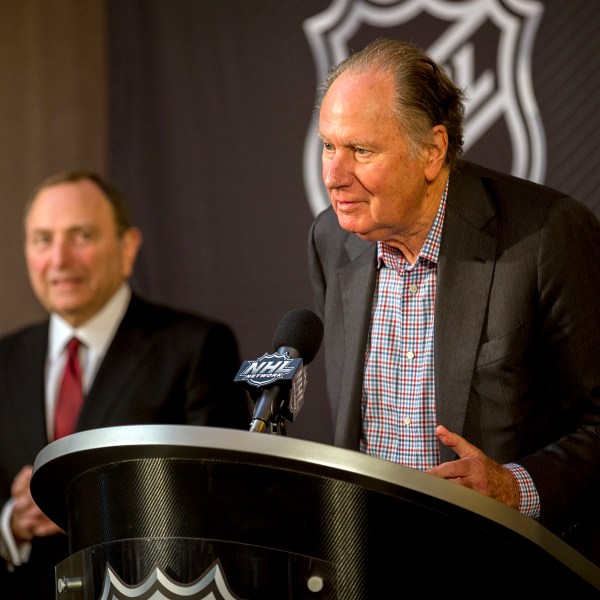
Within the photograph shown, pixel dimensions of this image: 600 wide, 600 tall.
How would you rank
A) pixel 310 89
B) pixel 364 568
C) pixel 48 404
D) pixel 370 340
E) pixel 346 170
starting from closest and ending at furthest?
pixel 364 568 < pixel 346 170 < pixel 370 340 < pixel 48 404 < pixel 310 89

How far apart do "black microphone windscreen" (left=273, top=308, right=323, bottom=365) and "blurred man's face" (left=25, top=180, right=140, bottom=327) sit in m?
1.77

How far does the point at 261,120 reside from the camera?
12.1 feet

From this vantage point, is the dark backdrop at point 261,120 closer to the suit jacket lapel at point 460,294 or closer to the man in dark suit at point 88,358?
the man in dark suit at point 88,358

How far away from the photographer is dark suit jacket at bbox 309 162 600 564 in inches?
68.4

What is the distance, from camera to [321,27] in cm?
356

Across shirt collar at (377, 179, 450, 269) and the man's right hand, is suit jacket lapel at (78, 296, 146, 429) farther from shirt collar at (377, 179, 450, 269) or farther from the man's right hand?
shirt collar at (377, 179, 450, 269)

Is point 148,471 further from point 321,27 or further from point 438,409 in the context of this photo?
point 321,27

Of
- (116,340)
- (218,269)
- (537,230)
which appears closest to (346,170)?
(537,230)

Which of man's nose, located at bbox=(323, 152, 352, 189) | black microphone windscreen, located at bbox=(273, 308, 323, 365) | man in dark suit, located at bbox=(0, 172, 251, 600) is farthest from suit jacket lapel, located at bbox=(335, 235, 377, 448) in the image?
man in dark suit, located at bbox=(0, 172, 251, 600)

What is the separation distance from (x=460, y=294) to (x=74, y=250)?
5.53ft

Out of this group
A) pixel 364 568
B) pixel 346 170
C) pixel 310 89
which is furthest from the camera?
pixel 310 89

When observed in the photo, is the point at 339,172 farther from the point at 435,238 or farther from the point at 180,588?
the point at 180,588

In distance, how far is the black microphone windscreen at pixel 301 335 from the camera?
1.44m

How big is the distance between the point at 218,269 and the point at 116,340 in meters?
0.79
